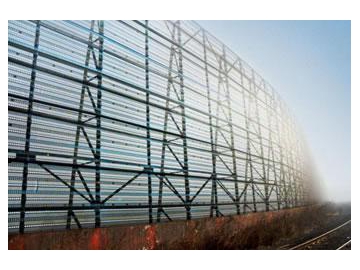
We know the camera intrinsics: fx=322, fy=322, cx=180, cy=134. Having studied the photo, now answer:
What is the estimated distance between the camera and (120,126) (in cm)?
712

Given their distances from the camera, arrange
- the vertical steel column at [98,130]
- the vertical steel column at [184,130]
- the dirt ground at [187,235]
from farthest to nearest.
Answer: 1. the vertical steel column at [184,130]
2. the vertical steel column at [98,130]
3. the dirt ground at [187,235]

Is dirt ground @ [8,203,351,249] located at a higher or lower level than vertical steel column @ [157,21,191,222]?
lower

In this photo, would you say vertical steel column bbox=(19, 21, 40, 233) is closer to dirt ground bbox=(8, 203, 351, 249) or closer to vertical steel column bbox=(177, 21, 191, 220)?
dirt ground bbox=(8, 203, 351, 249)

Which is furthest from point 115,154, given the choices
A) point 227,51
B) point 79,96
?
point 227,51

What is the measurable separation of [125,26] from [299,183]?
17.1m

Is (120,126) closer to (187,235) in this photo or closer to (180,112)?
(180,112)

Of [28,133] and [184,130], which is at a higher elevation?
[184,130]

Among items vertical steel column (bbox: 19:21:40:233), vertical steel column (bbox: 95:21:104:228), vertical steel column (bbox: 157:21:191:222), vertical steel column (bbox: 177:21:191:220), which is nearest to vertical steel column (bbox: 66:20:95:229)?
vertical steel column (bbox: 95:21:104:228)

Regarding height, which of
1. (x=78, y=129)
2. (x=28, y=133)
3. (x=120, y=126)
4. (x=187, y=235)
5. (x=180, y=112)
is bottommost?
(x=187, y=235)

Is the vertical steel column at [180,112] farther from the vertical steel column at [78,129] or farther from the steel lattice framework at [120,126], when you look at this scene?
the vertical steel column at [78,129]

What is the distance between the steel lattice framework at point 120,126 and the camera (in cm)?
572

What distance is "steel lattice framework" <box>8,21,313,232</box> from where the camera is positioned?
5.72m

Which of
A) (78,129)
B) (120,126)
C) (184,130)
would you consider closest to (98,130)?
(78,129)

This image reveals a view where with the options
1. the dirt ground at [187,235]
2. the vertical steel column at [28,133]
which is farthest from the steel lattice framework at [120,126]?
the dirt ground at [187,235]
